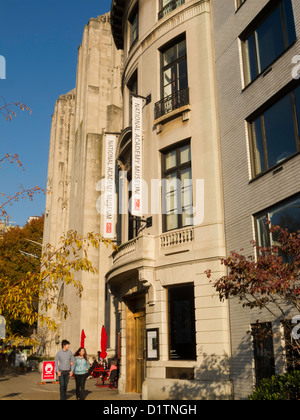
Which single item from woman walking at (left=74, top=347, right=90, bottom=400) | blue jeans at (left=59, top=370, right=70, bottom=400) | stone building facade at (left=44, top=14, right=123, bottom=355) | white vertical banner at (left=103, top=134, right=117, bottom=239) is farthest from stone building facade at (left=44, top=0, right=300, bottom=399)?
stone building facade at (left=44, top=14, right=123, bottom=355)

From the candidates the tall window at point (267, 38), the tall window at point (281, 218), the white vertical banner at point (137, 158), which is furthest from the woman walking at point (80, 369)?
the tall window at point (267, 38)

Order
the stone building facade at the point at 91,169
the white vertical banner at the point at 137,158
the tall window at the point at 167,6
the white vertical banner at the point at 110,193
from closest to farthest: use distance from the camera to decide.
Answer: the white vertical banner at the point at 137,158
the tall window at the point at 167,6
the white vertical banner at the point at 110,193
the stone building facade at the point at 91,169

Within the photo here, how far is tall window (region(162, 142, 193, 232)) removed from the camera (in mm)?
17047

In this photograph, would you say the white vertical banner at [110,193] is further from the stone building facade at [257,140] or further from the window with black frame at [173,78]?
the stone building facade at [257,140]

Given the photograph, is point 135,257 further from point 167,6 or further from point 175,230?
point 167,6

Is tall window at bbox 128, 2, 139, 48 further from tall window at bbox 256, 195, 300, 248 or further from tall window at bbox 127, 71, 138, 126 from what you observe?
tall window at bbox 256, 195, 300, 248

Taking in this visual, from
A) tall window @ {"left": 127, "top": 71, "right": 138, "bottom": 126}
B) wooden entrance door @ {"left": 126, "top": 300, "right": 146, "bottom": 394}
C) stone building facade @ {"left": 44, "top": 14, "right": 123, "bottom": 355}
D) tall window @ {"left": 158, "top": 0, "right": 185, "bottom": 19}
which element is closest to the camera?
wooden entrance door @ {"left": 126, "top": 300, "right": 146, "bottom": 394}

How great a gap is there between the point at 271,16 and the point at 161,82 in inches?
239

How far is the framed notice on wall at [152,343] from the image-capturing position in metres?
16.5

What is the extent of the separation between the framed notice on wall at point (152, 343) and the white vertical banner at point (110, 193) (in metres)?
7.34

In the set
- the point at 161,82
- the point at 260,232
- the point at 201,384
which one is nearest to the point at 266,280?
the point at 260,232

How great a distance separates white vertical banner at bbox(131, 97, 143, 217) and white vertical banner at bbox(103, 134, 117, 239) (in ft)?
14.0

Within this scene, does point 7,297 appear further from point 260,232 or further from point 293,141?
point 293,141

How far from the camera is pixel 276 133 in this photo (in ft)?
45.2
